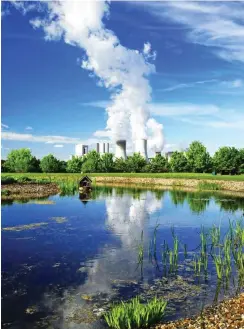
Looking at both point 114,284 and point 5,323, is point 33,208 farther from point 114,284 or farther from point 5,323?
point 5,323

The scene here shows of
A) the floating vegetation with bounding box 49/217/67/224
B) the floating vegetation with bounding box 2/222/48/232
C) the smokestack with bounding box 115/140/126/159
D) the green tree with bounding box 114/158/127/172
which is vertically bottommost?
the floating vegetation with bounding box 2/222/48/232

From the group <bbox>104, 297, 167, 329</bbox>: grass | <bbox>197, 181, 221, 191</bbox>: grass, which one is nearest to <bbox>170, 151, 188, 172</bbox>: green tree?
<bbox>197, 181, 221, 191</bbox>: grass

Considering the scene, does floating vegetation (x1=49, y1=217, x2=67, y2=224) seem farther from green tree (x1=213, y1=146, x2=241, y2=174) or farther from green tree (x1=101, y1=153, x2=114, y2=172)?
green tree (x1=101, y1=153, x2=114, y2=172)

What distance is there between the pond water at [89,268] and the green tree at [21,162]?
7549cm

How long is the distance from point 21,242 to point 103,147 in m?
153

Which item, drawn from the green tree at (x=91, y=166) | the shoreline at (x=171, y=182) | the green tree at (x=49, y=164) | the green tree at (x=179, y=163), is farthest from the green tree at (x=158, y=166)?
the green tree at (x=49, y=164)

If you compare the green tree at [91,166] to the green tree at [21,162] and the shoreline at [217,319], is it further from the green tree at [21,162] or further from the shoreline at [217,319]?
the shoreline at [217,319]

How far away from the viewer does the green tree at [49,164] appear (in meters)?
106

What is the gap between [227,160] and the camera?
9038 centimetres

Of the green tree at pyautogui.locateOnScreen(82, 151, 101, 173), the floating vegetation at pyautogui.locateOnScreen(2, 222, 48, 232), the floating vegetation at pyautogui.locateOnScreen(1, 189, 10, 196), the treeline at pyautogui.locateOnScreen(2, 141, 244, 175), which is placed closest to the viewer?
the floating vegetation at pyautogui.locateOnScreen(2, 222, 48, 232)

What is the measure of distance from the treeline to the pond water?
2477 inches

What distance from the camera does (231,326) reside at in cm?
938

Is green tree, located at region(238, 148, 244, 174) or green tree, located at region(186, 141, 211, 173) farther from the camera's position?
green tree, located at region(186, 141, 211, 173)

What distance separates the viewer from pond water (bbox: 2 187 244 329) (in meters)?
11.6
